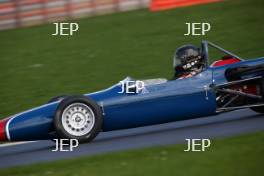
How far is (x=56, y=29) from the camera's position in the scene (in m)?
20.2

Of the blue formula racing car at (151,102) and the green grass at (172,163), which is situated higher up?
the blue formula racing car at (151,102)

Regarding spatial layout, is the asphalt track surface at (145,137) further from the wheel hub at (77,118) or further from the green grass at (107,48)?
the green grass at (107,48)

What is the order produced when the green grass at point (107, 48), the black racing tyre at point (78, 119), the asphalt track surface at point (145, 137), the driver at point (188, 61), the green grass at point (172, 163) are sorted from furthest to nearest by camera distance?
the green grass at point (107, 48) → the driver at point (188, 61) → the black racing tyre at point (78, 119) → the asphalt track surface at point (145, 137) → the green grass at point (172, 163)

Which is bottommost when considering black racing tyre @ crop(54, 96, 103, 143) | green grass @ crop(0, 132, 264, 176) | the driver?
green grass @ crop(0, 132, 264, 176)

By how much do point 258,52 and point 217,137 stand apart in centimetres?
716

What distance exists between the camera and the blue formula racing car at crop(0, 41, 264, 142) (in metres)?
10.4

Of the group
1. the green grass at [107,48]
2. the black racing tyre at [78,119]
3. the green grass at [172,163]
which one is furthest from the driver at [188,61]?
the green grass at [107,48]

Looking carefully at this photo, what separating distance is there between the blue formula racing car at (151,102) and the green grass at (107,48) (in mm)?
3886

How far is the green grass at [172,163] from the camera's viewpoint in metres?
7.82

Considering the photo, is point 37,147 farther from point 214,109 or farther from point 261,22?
point 261,22

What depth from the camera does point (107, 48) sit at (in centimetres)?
1828

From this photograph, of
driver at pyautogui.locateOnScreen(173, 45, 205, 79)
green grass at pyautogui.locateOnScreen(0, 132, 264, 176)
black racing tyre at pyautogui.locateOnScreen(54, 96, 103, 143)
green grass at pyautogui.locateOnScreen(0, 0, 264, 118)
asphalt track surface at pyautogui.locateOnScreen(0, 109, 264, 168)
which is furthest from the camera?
green grass at pyautogui.locateOnScreen(0, 0, 264, 118)

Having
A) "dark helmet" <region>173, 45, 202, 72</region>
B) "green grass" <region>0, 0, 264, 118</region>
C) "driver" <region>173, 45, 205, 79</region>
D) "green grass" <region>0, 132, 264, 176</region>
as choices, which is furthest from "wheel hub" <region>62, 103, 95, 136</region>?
"green grass" <region>0, 0, 264, 118</region>

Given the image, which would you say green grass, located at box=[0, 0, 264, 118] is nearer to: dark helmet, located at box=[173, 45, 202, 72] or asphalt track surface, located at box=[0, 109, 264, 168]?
asphalt track surface, located at box=[0, 109, 264, 168]
